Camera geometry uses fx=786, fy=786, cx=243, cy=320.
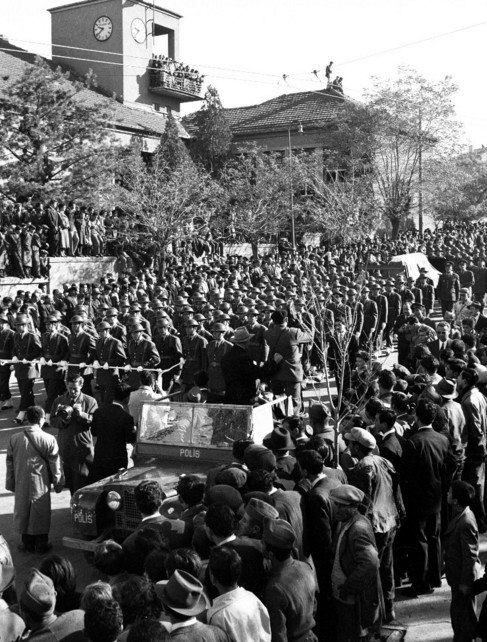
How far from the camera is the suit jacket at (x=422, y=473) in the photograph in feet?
21.9

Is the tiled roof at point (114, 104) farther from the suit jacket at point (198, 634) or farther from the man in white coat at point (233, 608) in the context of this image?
the suit jacket at point (198, 634)

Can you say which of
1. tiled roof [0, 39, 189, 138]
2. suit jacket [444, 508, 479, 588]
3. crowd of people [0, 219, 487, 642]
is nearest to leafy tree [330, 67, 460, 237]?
tiled roof [0, 39, 189, 138]

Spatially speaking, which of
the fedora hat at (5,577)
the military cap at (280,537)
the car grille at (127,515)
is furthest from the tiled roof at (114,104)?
the military cap at (280,537)

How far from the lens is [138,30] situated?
4759 cm

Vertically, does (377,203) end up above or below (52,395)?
above

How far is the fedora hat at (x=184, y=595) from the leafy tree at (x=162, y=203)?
24.6 metres

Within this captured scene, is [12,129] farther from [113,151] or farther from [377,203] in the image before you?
[377,203]

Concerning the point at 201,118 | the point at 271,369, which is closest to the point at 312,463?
the point at 271,369

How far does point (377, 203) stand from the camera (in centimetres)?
4169

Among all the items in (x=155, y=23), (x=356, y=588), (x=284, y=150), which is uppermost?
(x=155, y=23)

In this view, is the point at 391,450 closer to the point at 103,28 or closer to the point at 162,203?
the point at 162,203

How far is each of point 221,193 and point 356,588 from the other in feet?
106

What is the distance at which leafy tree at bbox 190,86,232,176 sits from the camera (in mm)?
43875

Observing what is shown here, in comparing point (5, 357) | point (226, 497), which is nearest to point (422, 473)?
point (226, 497)
